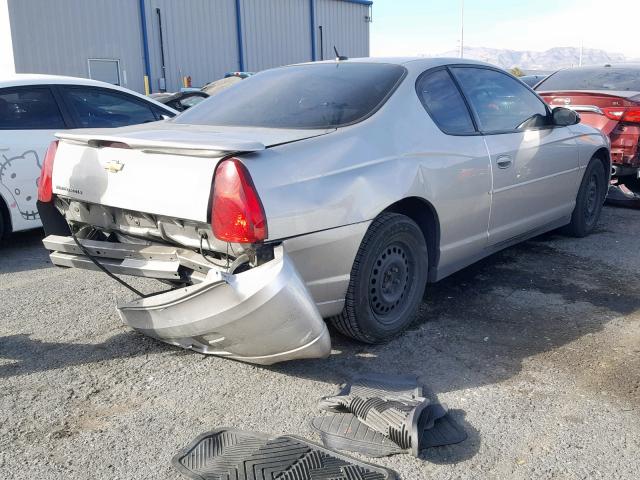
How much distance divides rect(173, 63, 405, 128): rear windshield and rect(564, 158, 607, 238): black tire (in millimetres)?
2542

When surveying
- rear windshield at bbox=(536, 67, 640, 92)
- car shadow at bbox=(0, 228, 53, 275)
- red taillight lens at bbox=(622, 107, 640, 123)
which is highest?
rear windshield at bbox=(536, 67, 640, 92)

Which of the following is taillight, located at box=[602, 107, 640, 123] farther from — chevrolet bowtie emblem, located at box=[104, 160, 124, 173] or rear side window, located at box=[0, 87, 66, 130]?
chevrolet bowtie emblem, located at box=[104, 160, 124, 173]

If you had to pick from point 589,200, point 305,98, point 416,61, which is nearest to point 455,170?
point 416,61

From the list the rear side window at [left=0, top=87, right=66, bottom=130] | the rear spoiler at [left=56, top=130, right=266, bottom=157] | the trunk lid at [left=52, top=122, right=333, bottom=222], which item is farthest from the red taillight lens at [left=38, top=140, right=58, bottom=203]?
the rear side window at [left=0, top=87, right=66, bottom=130]

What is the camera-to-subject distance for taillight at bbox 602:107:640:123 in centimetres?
708

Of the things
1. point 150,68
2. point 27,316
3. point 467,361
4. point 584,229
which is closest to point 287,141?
point 467,361

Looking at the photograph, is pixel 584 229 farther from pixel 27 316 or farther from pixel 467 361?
pixel 27 316

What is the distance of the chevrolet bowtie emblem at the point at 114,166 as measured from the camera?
3.29 meters

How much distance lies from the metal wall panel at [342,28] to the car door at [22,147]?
797 inches

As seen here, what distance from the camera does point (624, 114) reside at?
713 centimetres

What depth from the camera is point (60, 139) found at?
12.2 ft

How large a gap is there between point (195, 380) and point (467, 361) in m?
1.43

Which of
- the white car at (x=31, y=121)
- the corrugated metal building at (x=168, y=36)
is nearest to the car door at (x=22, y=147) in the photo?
the white car at (x=31, y=121)

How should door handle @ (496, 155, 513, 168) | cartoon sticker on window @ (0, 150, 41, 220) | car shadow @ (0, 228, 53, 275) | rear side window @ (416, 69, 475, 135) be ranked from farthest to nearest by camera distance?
cartoon sticker on window @ (0, 150, 41, 220), car shadow @ (0, 228, 53, 275), door handle @ (496, 155, 513, 168), rear side window @ (416, 69, 475, 135)
